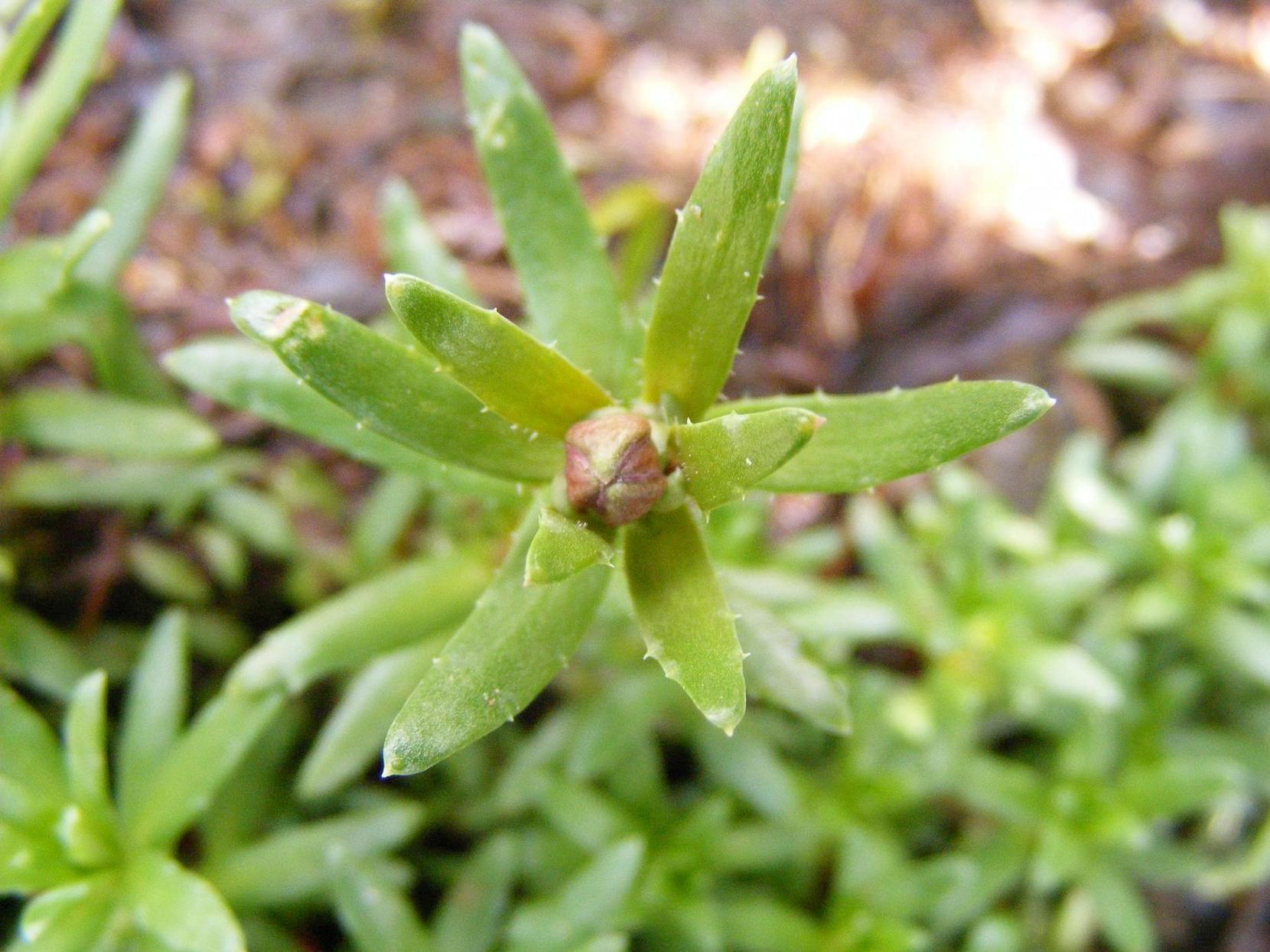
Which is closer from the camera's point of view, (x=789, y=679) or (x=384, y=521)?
(x=789, y=679)

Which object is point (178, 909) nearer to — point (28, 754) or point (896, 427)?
point (28, 754)

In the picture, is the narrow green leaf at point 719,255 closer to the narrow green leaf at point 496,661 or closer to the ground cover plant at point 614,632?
the ground cover plant at point 614,632

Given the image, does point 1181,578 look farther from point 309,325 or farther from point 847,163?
point 309,325

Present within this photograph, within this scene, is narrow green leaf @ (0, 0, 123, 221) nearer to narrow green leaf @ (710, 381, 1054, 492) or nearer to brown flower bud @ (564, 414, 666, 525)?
brown flower bud @ (564, 414, 666, 525)

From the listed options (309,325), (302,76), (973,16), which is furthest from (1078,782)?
(302,76)

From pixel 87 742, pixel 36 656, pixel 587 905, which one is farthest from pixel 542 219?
pixel 36 656

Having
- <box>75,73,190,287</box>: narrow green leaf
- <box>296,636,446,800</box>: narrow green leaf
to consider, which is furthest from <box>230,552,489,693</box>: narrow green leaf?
<box>75,73,190,287</box>: narrow green leaf

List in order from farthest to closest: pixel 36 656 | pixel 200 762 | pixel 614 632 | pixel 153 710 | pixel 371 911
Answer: pixel 614 632 < pixel 36 656 < pixel 153 710 < pixel 371 911 < pixel 200 762
